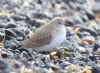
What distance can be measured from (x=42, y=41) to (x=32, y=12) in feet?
17.0

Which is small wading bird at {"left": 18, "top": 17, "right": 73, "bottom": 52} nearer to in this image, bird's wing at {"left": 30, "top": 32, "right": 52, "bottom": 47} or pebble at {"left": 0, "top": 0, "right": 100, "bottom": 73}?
bird's wing at {"left": 30, "top": 32, "right": 52, "bottom": 47}

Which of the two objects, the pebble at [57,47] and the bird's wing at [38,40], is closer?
the pebble at [57,47]

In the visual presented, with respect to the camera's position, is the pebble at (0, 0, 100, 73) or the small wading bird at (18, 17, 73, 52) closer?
the pebble at (0, 0, 100, 73)

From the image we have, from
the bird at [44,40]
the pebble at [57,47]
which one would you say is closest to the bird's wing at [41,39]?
the bird at [44,40]

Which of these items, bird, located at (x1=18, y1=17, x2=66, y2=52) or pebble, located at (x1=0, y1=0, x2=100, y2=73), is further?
bird, located at (x1=18, y1=17, x2=66, y2=52)

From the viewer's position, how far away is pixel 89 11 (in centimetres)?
1750

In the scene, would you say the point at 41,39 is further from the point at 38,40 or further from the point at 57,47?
the point at 57,47

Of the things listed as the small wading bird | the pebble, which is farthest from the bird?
the pebble

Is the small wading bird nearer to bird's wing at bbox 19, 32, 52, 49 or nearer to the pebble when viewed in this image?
bird's wing at bbox 19, 32, 52, 49

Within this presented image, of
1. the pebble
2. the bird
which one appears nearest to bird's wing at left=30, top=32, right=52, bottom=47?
the bird

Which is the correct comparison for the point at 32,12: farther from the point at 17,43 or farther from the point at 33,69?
the point at 33,69

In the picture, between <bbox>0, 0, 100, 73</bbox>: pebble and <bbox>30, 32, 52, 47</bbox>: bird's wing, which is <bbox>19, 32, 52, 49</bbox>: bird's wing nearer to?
<bbox>30, 32, 52, 47</bbox>: bird's wing

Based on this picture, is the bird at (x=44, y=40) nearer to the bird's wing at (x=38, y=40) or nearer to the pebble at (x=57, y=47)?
the bird's wing at (x=38, y=40)

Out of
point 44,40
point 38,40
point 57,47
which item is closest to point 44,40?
point 44,40
